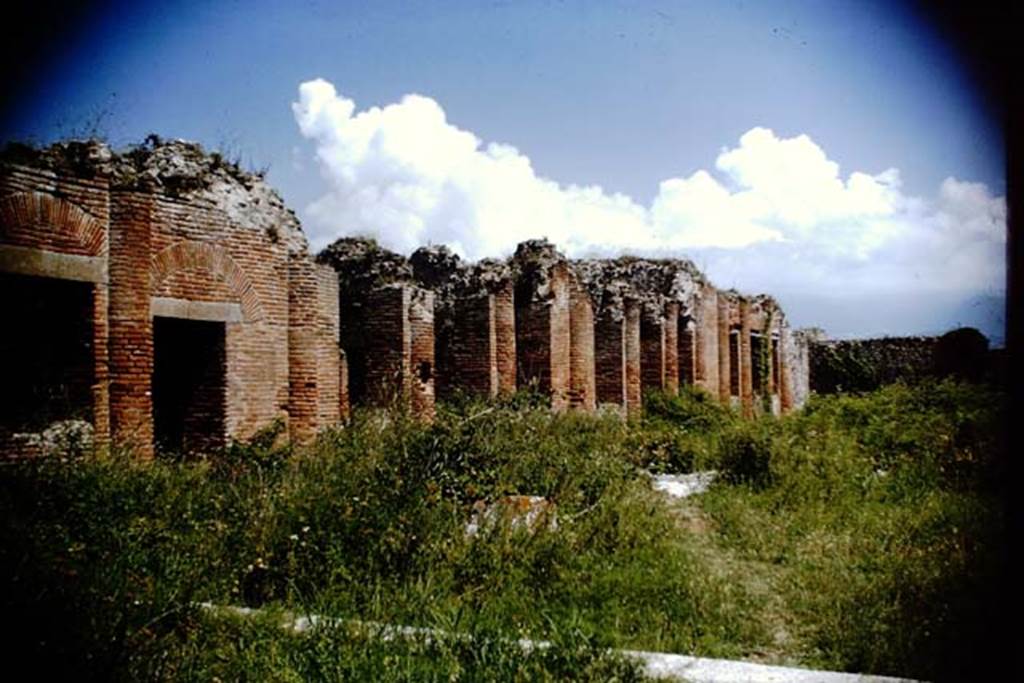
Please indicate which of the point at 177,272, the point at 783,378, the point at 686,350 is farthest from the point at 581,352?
the point at 783,378

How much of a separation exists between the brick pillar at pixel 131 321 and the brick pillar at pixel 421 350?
4.32 m

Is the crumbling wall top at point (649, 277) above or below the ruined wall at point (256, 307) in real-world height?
above

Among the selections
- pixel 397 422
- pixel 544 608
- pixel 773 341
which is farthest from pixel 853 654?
pixel 773 341

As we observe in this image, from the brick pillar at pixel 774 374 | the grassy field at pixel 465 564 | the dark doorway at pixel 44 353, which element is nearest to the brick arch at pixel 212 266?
the dark doorway at pixel 44 353

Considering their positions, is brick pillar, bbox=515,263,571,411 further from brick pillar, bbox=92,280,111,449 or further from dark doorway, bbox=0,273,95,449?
dark doorway, bbox=0,273,95,449

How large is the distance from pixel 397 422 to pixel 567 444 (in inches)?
98.3

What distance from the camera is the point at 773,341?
1077 inches

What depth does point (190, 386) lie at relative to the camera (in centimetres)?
998

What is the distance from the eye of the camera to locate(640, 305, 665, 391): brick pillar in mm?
19109

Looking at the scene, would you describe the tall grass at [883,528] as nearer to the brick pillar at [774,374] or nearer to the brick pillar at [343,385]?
the brick pillar at [343,385]

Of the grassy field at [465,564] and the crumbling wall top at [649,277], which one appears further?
the crumbling wall top at [649,277]

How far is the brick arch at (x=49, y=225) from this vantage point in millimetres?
7539

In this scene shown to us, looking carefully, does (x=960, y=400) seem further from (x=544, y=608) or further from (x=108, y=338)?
(x=108, y=338)

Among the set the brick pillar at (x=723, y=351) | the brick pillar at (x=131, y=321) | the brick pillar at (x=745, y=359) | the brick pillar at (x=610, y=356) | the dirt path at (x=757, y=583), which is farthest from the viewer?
the brick pillar at (x=745, y=359)
